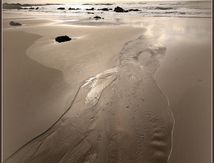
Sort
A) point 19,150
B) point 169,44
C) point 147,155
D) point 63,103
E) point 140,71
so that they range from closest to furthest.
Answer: point 147,155, point 19,150, point 63,103, point 140,71, point 169,44

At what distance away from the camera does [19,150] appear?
3.82 metres

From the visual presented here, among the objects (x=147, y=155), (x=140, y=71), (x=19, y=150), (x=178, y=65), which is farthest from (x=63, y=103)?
(x=178, y=65)

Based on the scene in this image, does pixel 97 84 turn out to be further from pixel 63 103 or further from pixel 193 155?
pixel 193 155

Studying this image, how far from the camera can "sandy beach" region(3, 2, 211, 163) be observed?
3.71m

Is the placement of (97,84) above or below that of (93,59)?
below

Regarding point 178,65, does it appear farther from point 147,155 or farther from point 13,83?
point 13,83

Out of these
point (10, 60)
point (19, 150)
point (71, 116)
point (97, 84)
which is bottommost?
point (19, 150)

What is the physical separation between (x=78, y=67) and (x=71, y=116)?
3061mm

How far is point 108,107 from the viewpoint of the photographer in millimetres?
5117

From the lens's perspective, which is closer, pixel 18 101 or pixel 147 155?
pixel 147 155

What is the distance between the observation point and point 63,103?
5266mm

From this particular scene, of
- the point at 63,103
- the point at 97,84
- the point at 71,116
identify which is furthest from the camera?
the point at 97,84

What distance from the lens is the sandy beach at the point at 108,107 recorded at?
3713 mm

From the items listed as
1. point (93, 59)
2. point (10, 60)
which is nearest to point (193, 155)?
point (93, 59)
